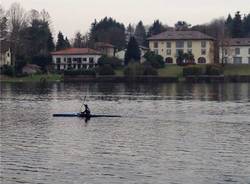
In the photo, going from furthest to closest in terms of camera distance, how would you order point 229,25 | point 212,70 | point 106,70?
point 229,25, point 106,70, point 212,70

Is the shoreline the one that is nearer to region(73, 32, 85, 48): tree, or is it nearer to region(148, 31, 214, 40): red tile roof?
region(148, 31, 214, 40): red tile roof

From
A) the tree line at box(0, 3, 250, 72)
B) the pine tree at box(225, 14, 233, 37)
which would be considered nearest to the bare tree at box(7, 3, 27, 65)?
the tree line at box(0, 3, 250, 72)

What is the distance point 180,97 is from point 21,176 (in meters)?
52.1

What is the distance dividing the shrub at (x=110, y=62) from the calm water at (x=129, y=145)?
6390 centimetres

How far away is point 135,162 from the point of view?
33.8 m

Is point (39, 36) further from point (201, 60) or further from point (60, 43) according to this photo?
point (201, 60)

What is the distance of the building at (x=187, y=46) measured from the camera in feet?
476

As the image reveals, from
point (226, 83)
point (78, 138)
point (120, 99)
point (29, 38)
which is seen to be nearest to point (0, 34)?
point (29, 38)

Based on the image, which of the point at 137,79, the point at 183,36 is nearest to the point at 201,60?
the point at 183,36

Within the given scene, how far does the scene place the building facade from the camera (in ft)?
462

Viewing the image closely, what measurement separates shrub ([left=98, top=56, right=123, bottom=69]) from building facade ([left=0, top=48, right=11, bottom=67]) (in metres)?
21.9

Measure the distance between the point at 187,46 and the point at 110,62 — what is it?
22327 mm

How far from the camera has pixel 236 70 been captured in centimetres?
13012

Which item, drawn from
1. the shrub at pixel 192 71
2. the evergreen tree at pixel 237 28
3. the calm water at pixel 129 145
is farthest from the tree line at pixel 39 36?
the calm water at pixel 129 145
